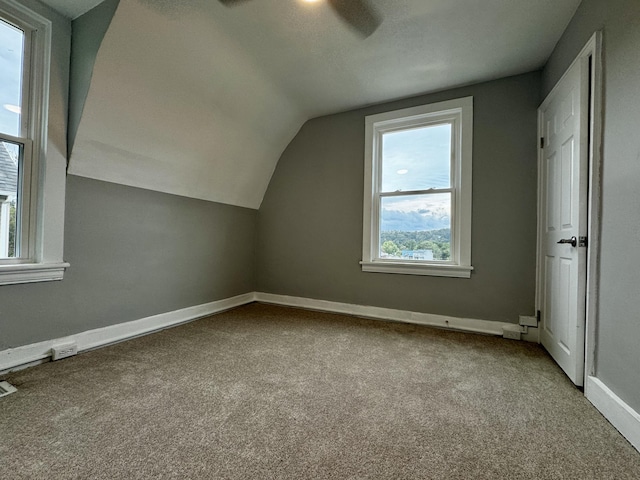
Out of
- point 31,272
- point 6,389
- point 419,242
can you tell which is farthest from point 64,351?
point 419,242

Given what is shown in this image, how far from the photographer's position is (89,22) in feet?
6.30

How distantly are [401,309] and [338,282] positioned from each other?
2.60 feet

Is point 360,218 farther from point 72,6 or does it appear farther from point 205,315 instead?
point 72,6

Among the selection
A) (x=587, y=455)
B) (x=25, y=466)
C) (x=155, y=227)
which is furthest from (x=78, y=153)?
(x=587, y=455)

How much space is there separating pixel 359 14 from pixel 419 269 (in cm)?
228

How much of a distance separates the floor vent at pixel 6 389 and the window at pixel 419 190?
2846 millimetres

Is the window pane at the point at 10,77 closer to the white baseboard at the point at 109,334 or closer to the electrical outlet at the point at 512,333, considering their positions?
the white baseboard at the point at 109,334

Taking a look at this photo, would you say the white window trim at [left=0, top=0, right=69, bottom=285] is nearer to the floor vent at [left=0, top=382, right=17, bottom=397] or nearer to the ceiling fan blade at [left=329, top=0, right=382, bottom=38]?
the floor vent at [left=0, top=382, right=17, bottom=397]

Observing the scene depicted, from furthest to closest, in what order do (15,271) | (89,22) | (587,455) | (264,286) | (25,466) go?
(264,286)
(89,22)
(15,271)
(587,455)
(25,466)

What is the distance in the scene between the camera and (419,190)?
3053 mm

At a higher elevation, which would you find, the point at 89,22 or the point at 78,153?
the point at 89,22

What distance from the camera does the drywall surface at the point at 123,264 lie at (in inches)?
76.3

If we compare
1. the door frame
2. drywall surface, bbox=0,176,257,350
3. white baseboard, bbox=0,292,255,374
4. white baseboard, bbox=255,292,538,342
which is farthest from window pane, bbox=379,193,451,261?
white baseboard, bbox=0,292,255,374

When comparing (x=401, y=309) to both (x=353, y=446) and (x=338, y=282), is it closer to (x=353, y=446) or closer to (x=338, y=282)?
(x=338, y=282)
